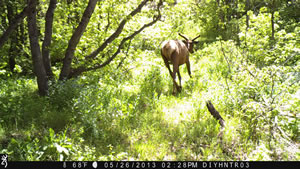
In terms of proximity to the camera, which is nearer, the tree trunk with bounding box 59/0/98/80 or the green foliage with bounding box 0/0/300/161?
the green foliage with bounding box 0/0/300/161

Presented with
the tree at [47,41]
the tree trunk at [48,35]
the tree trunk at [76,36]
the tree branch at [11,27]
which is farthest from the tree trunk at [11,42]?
the tree trunk at [76,36]

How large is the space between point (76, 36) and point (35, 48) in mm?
982

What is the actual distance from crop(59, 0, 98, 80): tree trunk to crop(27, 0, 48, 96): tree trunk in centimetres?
56

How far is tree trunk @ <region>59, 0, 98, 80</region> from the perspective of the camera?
4.81 m

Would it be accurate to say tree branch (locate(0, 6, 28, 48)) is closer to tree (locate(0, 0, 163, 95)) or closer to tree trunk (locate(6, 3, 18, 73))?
tree (locate(0, 0, 163, 95))

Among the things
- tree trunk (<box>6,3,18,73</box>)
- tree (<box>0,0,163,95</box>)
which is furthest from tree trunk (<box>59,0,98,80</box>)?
tree trunk (<box>6,3,18,73</box>)

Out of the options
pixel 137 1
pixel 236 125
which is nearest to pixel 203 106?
pixel 236 125

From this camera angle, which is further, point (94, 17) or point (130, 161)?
point (94, 17)

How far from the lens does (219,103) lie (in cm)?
503

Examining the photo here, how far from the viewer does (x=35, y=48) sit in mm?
4836

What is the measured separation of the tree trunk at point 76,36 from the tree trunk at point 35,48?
559mm

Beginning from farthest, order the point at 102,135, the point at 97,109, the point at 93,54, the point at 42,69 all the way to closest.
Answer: the point at 93,54 → the point at 42,69 → the point at 97,109 → the point at 102,135

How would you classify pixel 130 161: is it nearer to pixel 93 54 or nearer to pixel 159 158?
pixel 159 158

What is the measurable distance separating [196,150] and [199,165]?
478 millimetres
